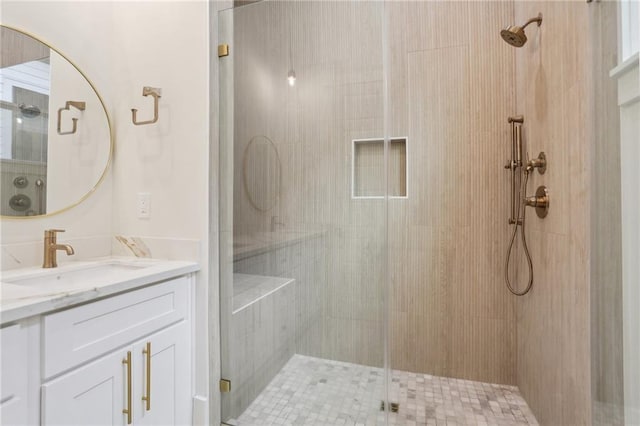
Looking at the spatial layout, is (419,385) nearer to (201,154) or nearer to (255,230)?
(255,230)

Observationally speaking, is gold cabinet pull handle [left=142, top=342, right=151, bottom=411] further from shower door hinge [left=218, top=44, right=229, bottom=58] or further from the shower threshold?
shower door hinge [left=218, top=44, right=229, bottom=58]

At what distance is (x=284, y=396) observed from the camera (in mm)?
1500

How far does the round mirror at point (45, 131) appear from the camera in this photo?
1.31 metres

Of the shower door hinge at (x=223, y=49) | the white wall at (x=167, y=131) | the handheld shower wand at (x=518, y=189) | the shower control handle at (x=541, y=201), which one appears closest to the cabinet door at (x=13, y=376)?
the white wall at (x=167, y=131)

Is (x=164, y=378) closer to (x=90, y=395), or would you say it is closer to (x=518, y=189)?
(x=90, y=395)

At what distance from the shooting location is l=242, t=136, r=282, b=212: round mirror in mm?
1492

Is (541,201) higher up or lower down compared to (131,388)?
higher up

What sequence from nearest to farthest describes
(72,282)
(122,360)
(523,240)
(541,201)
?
1. (122,360)
2. (72,282)
3. (541,201)
4. (523,240)

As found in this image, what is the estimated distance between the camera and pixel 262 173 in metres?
1.51

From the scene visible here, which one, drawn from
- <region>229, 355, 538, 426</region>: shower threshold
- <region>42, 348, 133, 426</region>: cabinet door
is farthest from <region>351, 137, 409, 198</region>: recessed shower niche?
<region>42, 348, 133, 426</region>: cabinet door

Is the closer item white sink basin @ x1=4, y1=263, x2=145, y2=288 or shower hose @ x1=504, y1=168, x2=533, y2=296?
white sink basin @ x1=4, y1=263, x2=145, y2=288

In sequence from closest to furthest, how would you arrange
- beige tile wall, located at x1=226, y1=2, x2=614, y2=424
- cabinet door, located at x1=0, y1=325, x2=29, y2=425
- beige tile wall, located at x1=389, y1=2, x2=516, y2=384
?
cabinet door, located at x1=0, y1=325, x2=29, y2=425 < beige tile wall, located at x1=226, y1=2, x2=614, y2=424 < beige tile wall, located at x1=389, y1=2, x2=516, y2=384

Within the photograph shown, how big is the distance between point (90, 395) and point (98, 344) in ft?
0.54

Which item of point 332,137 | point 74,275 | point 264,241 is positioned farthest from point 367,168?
point 74,275
